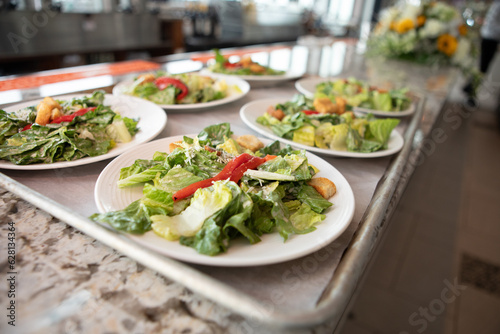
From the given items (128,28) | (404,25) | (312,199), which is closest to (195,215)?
A: (312,199)

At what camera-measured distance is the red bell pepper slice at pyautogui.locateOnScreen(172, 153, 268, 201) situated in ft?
2.77

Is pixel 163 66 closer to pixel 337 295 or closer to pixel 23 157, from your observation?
pixel 23 157

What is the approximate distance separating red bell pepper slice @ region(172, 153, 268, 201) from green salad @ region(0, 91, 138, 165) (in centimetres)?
43

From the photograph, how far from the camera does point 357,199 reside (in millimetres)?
1038

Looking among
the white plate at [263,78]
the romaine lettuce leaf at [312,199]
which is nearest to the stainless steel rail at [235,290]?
the romaine lettuce leaf at [312,199]

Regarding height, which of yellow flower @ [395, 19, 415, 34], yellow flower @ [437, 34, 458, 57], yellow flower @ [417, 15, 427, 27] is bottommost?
yellow flower @ [437, 34, 458, 57]

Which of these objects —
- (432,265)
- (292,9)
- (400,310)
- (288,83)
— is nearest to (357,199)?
(400,310)

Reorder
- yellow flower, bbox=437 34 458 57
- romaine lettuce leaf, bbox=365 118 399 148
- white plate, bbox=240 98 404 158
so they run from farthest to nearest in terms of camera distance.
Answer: yellow flower, bbox=437 34 458 57 < romaine lettuce leaf, bbox=365 118 399 148 < white plate, bbox=240 98 404 158

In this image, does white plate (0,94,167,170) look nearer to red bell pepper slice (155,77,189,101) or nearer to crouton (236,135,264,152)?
red bell pepper slice (155,77,189,101)

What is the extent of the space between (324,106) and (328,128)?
0.78 feet

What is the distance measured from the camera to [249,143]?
3.75ft

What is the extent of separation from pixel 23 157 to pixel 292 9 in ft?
40.7

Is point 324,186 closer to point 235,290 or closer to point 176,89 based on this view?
point 235,290

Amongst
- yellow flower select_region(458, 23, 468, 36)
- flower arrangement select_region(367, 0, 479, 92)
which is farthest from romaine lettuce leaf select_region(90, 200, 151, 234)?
yellow flower select_region(458, 23, 468, 36)
